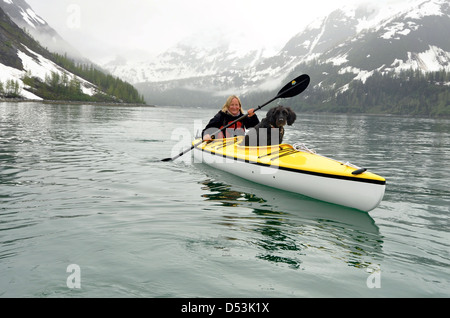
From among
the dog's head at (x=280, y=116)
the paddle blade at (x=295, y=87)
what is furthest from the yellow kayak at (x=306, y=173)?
the paddle blade at (x=295, y=87)

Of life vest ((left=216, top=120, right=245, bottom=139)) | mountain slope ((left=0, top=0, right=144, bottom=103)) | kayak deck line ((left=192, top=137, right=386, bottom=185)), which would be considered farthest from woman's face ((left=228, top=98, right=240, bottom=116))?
mountain slope ((left=0, top=0, right=144, bottom=103))

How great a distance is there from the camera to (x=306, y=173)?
26.2 ft

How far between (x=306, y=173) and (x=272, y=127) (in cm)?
234

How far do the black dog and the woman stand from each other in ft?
7.18

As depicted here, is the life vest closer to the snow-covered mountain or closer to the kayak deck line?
the kayak deck line

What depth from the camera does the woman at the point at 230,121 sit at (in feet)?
41.1

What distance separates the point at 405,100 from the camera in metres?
182

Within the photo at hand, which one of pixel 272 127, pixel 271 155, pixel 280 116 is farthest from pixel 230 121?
pixel 271 155

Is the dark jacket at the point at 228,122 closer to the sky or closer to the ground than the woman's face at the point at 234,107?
closer to the ground

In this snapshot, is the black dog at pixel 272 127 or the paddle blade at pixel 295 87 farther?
the paddle blade at pixel 295 87

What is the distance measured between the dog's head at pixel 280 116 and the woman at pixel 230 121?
2689mm

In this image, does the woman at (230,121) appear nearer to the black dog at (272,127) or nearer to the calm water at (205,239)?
the black dog at (272,127)
